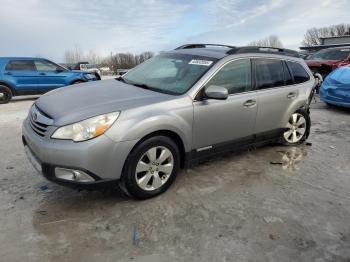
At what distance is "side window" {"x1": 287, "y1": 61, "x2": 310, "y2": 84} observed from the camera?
5725 millimetres

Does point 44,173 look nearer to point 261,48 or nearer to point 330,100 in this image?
point 261,48

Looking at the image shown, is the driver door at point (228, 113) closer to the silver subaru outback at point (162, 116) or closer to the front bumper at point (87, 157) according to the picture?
the silver subaru outback at point (162, 116)

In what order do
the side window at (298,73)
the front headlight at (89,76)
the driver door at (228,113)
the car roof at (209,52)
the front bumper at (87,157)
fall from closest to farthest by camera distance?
the front bumper at (87,157) < the driver door at (228,113) < the car roof at (209,52) < the side window at (298,73) < the front headlight at (89,76)

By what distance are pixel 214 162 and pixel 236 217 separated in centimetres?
163

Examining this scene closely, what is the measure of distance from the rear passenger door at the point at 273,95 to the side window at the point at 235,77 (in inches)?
7.2

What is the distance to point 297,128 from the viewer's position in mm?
5980

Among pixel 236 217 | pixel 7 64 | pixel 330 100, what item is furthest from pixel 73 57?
pixel 236 217

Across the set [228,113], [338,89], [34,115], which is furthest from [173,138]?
[338,89]

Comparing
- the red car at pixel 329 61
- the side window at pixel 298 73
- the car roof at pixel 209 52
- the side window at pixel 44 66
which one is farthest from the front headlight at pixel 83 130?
the red car at pixel 329 61

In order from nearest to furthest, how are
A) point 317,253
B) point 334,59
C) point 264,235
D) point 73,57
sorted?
point 317,253 < point 264,235 < point 334,59 < point 73,57

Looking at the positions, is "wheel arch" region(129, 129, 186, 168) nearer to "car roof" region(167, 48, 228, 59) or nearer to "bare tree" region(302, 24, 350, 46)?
"car roof" region(167, 48, 228, 59)

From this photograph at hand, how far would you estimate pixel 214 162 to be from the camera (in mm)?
5156

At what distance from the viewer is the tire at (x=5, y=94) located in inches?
455

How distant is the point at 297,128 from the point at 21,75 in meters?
9.57
